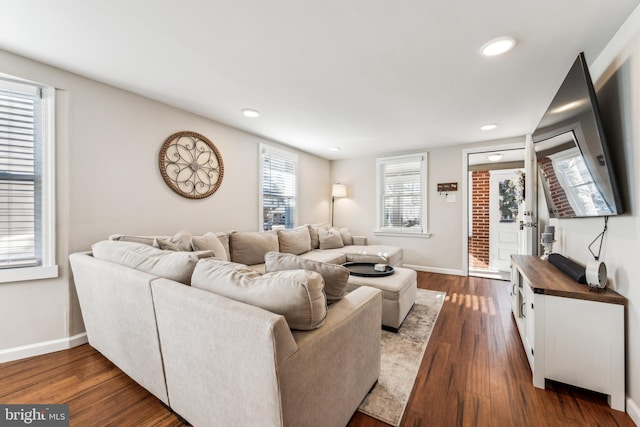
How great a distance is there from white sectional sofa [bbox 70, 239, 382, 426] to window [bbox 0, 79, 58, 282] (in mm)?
735

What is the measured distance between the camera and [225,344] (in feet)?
3.38

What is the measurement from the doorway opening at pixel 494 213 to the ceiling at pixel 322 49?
7.76ft

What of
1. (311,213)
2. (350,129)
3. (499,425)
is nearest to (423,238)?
(311,213)

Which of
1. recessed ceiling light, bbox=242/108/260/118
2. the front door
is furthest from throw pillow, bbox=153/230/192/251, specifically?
the front door

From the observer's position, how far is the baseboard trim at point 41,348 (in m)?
1.93

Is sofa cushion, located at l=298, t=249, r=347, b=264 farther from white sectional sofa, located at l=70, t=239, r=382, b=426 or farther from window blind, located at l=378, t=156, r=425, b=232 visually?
white sectional sofa, located at l=70, t=239, r=382, b=426

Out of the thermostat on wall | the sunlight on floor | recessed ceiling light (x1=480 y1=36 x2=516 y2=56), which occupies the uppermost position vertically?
recessed ceiling light (x1=480 y1=36 x2=516 y2=56)

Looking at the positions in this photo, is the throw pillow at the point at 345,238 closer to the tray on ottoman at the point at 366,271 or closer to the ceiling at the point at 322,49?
the tray on ottoman at the point at 366,271

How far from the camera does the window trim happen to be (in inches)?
188

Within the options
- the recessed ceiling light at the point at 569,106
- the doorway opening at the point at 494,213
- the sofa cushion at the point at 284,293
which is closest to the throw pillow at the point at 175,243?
the sofa cushion at the point at 284,293

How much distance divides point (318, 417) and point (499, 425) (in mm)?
1039

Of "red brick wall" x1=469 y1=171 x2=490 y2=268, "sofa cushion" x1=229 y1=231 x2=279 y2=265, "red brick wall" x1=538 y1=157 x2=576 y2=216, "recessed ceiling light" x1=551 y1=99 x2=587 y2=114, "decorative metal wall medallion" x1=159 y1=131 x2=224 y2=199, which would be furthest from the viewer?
"red brick wall" x1=469 y1=171 x2=490 y2=268

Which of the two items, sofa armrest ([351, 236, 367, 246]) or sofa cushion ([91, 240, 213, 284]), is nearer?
sofa cushion ([91, 240, 213, 284])

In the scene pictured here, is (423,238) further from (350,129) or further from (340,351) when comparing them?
(340,351)
